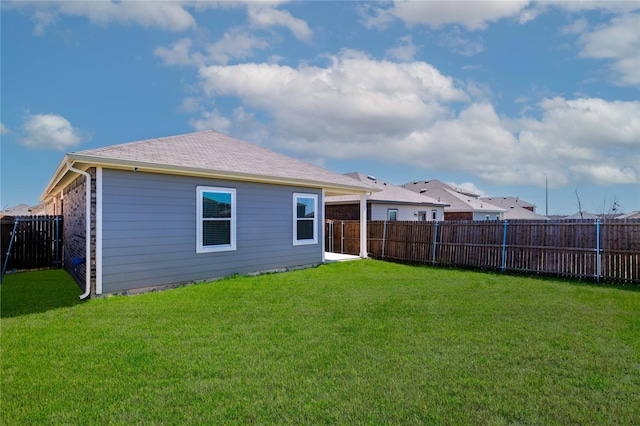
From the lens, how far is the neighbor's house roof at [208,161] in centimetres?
702

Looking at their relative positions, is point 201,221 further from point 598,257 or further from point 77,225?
point 598,257

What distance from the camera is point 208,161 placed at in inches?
343

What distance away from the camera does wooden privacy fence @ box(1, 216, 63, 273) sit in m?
10.3

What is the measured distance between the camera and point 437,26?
34.0 feet

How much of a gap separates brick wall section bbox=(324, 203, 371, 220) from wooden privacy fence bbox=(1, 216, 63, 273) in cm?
1263

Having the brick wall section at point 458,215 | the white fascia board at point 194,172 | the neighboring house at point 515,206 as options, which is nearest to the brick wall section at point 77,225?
the white fascia board at point 194,172

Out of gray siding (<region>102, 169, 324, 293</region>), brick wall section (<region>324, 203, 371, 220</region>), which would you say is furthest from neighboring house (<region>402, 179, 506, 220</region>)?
gray siding (<region>102, 169, 324, 293</region>)

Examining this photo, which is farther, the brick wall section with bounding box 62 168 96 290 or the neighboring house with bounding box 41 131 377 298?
the neighboring house with bounding box 41 131 377 298

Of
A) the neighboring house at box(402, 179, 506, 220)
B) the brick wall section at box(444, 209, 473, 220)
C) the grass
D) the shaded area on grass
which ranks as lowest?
the shaded area on grass

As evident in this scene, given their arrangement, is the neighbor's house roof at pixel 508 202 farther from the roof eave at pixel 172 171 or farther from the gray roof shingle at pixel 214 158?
the roof eave at pixel 172 171

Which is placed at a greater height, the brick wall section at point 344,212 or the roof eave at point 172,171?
the roof eave at point 172,171

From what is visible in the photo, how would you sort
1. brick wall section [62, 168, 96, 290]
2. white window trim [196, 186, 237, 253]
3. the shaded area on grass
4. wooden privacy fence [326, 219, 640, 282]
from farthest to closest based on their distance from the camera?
wooden privacy fence [326, 219, 640, 282], white window trim [196, 186, 237, 253], brick wall section [62, 168, 96, 290], the shaded area on grass

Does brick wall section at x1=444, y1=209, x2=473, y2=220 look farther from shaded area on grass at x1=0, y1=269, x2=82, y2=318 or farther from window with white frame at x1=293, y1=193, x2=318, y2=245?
shaded area on grass at x1=0, y1=269, x2=82, y2=318

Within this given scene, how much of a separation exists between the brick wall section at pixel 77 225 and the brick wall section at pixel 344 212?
493 inches
